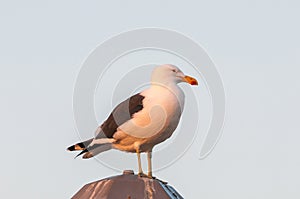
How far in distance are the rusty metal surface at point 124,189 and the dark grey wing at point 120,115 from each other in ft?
12.0

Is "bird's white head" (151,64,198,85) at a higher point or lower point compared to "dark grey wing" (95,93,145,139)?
higher

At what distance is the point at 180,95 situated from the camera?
36.5 feet

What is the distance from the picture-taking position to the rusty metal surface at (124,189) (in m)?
7.13

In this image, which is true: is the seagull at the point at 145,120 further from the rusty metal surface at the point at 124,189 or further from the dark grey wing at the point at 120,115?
the rusty metal surface at the point at 124,189

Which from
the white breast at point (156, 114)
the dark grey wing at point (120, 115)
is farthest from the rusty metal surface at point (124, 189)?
the dark grey wing at point (120, 115)

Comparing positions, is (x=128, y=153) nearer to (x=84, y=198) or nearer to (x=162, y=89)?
(x=162, y=89)

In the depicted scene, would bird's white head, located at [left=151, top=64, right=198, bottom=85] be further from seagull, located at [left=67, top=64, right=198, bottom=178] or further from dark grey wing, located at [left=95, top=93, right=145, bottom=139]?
dark grey wing, located at [left=95, top=93, right=145, bottom=139]

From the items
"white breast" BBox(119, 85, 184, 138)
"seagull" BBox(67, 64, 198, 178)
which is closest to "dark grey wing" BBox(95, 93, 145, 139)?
"seagull" BBox(67, 64, 198, 178)

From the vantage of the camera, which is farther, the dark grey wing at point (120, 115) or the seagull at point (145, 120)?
the dark grey wing at point (120, 115)

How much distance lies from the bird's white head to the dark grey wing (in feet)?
1.74

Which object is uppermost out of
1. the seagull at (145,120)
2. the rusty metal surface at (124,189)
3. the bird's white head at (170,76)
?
the bird's white head at (170,76)

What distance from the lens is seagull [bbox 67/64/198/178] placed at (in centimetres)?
1085

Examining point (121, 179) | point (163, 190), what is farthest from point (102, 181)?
point (163, 190)

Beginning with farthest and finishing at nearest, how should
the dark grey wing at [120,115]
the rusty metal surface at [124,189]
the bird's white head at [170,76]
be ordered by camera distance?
the bird's white head at [170,76], the dark grey wing at [120,115], the rusty metal surface at [124,189]
